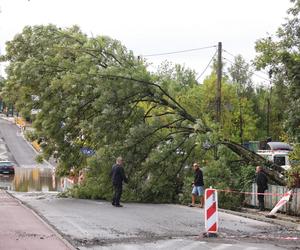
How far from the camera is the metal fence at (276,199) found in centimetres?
1812

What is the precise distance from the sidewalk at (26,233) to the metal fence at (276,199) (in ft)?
26.5

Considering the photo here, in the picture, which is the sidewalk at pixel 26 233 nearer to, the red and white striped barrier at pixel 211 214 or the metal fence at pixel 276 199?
the red and white striped barrier at pixel 211 214

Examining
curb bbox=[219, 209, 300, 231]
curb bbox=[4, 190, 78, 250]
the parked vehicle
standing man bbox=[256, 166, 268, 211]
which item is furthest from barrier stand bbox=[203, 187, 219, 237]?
the parked vehicle

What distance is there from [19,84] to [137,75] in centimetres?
505

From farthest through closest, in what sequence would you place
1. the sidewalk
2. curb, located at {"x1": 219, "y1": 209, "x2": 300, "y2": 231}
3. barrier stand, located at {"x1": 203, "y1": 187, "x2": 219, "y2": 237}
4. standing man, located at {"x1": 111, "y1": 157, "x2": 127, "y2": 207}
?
1. standing man, located at {"x1": 111, "y1": 157, "x2": 127, "y2": 207}
2. curb, located at {"x1": 219, "y1": 209, "x2": 300, "y2": 231}
3. barrier stand, located at {"x1": 203, "y1": 187, "x2": 219, "y2": 237}
4. the sidewalk

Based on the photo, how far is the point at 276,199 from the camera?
19.7 m

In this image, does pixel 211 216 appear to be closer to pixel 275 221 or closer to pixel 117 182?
pixel 275 221

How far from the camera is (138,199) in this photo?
22.5m

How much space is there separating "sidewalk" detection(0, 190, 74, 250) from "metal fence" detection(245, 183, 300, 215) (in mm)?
8069

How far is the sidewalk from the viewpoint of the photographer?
11.1m

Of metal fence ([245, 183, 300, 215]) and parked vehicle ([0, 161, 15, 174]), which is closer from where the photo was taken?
metal fence ([245, 183, 300, 215])

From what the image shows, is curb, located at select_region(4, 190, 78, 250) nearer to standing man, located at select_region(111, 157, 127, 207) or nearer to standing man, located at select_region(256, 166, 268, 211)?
standing man, located at select_region(111, 157, 127, 207)

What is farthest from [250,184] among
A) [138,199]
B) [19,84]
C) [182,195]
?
[19,84]

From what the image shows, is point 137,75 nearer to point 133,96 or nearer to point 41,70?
point 133,96
